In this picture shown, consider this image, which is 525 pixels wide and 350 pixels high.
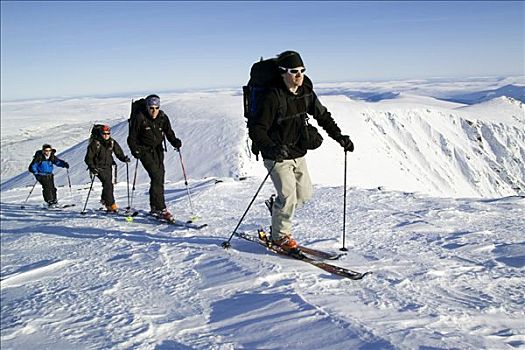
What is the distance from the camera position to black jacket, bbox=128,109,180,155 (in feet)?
26.9

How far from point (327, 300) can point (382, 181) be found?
28.9 meters

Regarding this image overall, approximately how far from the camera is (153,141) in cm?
845

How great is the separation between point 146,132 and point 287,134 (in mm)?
4187

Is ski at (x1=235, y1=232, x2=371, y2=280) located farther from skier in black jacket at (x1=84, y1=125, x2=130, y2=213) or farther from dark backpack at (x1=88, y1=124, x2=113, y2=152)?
dark backpack at (x1=88, y1=124, x2=113, y2=152)

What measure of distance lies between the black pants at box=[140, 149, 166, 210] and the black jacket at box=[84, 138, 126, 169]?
224cm

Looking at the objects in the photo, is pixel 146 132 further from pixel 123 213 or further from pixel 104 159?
pixel 104 159

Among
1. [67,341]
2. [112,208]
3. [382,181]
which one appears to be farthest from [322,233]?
[382,181]

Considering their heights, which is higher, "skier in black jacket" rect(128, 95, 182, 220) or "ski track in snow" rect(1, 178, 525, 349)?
"skier in black jacket" rect(128, 95, 182, 220)

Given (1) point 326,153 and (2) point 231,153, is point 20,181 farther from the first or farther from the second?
(1) point 326,153

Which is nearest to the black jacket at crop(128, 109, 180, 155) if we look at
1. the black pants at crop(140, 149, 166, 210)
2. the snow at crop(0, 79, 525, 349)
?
the black pants at crop(140, 149, 166, 210)

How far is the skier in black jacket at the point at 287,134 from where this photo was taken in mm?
4945

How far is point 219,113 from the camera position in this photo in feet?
119

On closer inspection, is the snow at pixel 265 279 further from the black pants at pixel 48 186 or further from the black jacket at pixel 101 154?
the black jacket at pixel 101 154

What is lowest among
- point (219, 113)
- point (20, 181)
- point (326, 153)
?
point (20, 181)
